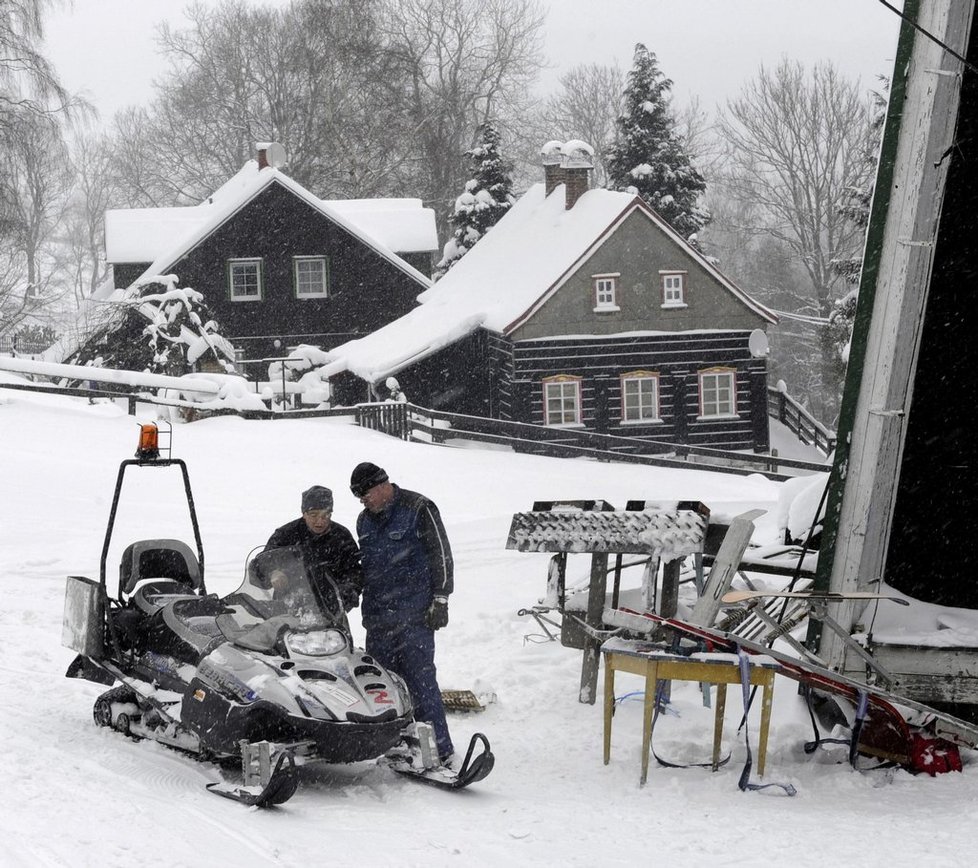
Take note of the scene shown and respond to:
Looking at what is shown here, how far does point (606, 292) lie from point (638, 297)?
0.79 meters

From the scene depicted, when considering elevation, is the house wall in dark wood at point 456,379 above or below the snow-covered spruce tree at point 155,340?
below

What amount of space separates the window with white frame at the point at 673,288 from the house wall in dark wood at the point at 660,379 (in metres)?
0.77

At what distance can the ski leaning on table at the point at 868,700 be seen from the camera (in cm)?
677

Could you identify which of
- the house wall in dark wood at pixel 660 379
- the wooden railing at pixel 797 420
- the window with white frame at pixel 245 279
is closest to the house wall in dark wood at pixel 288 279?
the window with white frame at pixel 245 279

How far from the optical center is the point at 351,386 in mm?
32969

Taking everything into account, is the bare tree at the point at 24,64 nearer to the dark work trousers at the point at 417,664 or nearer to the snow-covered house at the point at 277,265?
the snow-covered house at the point at 277,265

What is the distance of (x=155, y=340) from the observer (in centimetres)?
2809

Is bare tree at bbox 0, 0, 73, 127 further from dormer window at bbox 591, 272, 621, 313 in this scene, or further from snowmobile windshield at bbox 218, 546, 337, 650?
snowmobile windshield at bbox 218, 546, 337, 650

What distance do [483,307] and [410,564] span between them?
2369 centimetres

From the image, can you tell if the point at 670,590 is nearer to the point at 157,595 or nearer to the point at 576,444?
the point at 157,595

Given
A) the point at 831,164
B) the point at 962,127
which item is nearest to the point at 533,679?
the point at 962,127

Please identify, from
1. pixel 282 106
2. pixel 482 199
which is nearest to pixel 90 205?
pixel 282 106

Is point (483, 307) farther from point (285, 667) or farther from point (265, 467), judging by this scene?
point (285, 667)

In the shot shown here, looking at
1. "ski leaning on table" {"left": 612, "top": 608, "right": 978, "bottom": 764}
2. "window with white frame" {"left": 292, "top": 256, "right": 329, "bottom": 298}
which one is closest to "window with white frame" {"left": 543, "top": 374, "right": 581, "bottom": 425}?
"window with white frame" {"left": 292, "top": 256, "right": 329, "bottom": 298}
